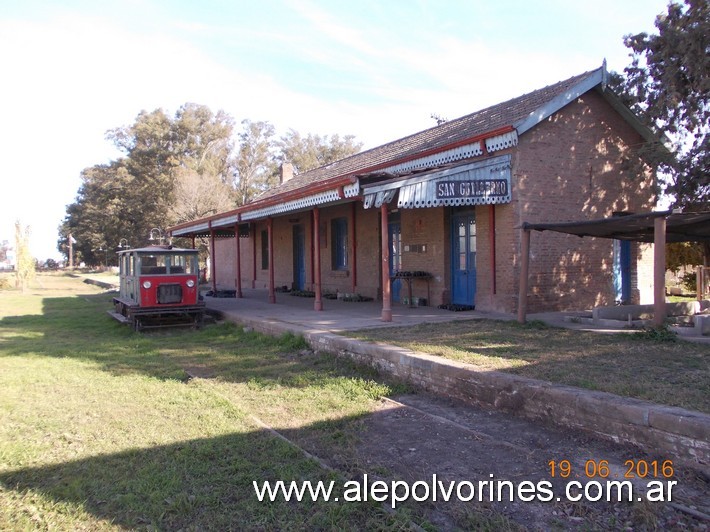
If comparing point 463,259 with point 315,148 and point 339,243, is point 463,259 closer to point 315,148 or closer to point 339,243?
point 339,243

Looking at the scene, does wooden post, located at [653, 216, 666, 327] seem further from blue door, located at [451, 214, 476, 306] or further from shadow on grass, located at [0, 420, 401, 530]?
shadow on grass, located at [0, 420, 401, 530]

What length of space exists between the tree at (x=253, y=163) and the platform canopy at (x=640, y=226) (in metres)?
43.2

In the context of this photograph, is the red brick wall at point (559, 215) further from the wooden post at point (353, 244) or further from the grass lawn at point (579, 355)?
the wooden post at point (353, 244)

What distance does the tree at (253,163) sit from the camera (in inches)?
2020

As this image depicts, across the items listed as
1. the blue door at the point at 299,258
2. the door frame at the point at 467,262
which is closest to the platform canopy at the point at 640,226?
the door frame at the point at 467,262

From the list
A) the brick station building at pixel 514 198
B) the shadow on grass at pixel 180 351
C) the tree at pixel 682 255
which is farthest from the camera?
the tree at pixel 682 255

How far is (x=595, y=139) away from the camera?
12.2 meters

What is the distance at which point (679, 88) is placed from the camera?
39.4ft

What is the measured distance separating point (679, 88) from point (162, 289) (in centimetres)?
1260

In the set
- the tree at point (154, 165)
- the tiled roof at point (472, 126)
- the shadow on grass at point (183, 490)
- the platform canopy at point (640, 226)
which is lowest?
the shadow on grass at point (183, 490)

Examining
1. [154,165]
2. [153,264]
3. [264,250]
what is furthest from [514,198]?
[154,165]

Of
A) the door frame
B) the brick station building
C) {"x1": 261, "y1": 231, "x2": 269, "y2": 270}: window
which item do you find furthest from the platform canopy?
{"x1": 261, "y1": 231, "x2": 269, "y2": 270}: window

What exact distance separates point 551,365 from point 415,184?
471 centimetres

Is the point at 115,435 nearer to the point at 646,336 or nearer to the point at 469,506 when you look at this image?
the point at 469,506
